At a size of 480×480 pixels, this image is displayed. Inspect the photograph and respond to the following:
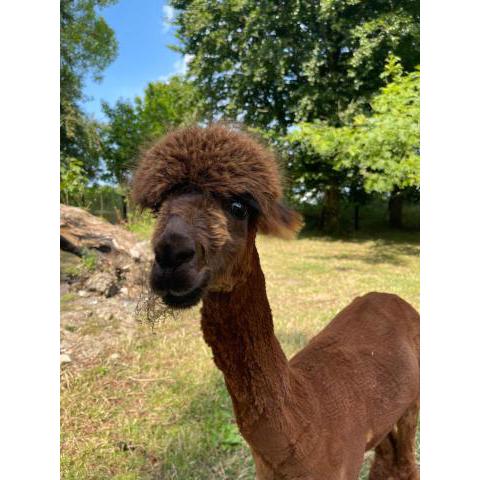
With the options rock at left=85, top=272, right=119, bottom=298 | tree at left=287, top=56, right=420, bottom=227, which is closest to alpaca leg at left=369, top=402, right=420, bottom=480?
rock at left=85, top=272, right=119, bottom=298

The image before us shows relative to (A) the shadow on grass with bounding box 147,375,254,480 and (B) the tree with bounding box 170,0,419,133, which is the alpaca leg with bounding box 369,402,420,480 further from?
(B) the tree with bounding box 170,0,419,133

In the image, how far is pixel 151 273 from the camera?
1.07 metres

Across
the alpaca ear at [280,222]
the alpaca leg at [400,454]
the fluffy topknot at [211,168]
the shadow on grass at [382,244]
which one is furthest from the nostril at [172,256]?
the shadow on grass at [382,244]

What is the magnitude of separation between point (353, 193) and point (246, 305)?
16.3 metres

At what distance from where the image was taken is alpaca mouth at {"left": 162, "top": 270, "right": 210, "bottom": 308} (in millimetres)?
1056

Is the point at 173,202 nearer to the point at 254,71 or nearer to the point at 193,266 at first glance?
the point at 193,266

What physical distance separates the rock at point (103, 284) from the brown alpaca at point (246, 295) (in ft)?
13.0

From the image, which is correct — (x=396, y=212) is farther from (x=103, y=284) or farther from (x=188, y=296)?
(x=188, y=296)

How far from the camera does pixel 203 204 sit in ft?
3.71

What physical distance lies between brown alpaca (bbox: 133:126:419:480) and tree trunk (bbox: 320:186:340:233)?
13905 mm

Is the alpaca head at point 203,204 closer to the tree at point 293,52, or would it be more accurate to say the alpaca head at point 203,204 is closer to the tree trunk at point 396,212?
the tree at point 293,52

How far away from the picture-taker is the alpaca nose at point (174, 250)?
3.31 feet

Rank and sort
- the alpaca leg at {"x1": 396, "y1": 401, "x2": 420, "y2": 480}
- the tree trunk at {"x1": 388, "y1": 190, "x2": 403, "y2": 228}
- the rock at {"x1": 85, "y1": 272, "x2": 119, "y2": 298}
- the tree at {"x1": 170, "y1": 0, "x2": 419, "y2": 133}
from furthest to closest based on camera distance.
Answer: the tree trunk at {"x1": 388, "y1": 190, "x2": 403, "y2": 228}
the tree at {"x1": 170, "y1": 0, "x2": 419, "y2": 133}
the rock at {"x1": 85, "y1": 272, "x2": 119, "y2": 298}
the alpaca leg at {"x1": 396, "y1": 401, "x2": 420, "y2": 480}

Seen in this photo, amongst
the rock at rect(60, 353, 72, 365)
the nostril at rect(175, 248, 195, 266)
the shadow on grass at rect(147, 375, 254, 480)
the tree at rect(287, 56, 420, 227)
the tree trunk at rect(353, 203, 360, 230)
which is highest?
the tree at rect(287, 56, 420, 227)
